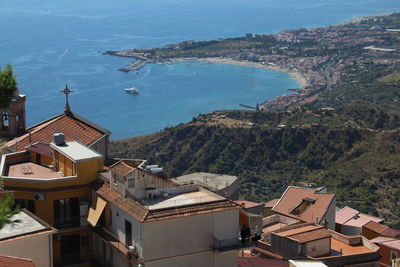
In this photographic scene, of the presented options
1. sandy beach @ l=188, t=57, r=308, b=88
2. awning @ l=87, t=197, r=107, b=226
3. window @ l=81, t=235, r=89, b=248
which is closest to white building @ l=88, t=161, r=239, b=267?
awning @ l=87, t=197, r=107, b=226

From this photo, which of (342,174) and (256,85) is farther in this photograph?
(256,85)

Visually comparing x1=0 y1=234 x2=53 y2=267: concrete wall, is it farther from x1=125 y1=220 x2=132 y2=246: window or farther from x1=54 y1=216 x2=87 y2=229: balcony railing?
x1=54 y1=216 x2=87 y2=229: balcony railing

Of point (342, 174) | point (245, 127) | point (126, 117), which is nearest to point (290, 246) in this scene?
point (342, 174)

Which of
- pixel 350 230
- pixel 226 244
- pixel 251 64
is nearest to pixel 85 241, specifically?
pixel 226 244

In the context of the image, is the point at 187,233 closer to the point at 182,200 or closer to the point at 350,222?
the point at 182,200

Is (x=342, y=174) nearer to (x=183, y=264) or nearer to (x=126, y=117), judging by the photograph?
(x=183, y=264)

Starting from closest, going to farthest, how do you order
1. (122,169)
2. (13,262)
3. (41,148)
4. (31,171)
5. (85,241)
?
(13,262)
(122,169)
(85,241)
(31,171)
(41,148)
